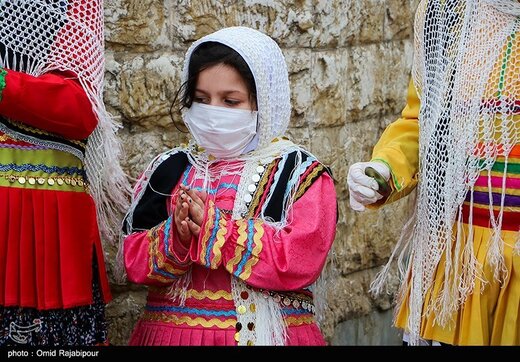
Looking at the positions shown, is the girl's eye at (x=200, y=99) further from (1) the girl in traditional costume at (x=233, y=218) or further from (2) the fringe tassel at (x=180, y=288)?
(2) the fringe tassel at (x=180, y=288)

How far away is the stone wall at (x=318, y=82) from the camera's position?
13.8 ft

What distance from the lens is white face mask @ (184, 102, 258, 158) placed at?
A: 138 inches

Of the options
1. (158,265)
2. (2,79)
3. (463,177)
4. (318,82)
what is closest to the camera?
(2,79)

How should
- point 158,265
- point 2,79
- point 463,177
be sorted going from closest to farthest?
point 2,79, point 463,177, point 158,265

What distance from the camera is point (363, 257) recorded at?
5148 mm

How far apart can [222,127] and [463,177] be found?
76 cm

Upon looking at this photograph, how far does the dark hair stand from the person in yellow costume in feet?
1.55

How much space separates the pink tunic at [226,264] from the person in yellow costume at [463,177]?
211mm

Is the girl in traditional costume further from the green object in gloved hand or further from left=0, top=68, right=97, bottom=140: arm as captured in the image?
left=0, top=68, right=97, bottom=140: arm

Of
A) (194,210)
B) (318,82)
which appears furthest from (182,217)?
(318,82)

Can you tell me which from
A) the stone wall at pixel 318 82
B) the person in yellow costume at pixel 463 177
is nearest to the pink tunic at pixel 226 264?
the person in yellow costume at pixel 463 177

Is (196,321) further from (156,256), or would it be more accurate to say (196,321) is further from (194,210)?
(194,210)

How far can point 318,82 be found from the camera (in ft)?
15.6

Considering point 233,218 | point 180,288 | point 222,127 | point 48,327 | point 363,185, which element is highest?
point 222,127
